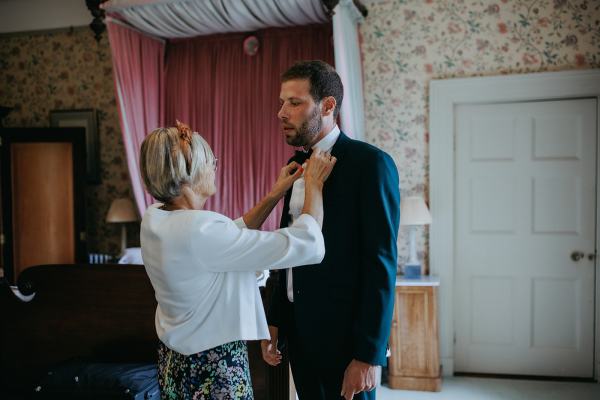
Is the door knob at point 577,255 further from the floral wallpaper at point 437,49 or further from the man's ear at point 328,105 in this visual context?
the man's ear at point 328,105

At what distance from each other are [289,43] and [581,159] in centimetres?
238

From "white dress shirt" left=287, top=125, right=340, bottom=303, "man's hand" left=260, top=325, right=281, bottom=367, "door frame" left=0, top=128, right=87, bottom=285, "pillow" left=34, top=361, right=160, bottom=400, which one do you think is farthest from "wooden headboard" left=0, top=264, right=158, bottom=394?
"door frame" left=0, top=128, right=87, bottom=285

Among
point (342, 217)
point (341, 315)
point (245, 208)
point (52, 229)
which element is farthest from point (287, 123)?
point (52, 229)

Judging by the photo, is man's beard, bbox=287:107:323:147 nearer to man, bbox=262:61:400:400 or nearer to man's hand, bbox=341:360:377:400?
man, bbox=262:61:400:400

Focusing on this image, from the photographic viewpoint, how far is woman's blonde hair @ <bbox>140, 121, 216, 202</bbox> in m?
1.33

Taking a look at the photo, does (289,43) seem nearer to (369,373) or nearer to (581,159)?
(581,159)

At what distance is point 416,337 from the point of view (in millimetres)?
3561

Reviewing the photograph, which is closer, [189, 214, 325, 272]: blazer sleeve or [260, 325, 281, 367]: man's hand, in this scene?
[189, 214, 325, 272]: blazer sleeve

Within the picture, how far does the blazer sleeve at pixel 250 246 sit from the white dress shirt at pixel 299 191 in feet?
0.99

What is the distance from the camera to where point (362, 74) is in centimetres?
395

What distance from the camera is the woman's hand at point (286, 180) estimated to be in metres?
1.63

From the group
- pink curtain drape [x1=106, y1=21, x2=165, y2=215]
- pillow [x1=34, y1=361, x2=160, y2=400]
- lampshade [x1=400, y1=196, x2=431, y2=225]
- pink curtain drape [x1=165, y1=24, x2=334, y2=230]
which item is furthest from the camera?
pink curtain drape [x1=165, y1=24, x2=334, y2=230]

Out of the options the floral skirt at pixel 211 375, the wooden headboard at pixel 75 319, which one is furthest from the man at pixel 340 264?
the wooden headboard at pixel 75 319

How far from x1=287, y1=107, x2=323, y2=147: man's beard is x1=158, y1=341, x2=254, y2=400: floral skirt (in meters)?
0.64
